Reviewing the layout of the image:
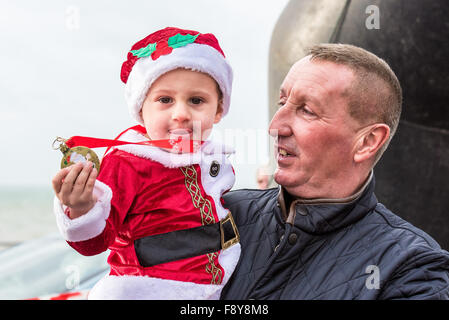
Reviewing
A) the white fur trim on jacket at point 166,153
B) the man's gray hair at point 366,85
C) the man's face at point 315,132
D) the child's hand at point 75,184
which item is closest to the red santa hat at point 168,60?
the white fur trim on jacket at point 166,153

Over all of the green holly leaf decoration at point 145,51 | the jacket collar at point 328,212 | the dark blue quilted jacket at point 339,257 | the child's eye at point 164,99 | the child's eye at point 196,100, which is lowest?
the dark blue quilted jacket at point 339,257

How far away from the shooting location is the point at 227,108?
6.00 feet

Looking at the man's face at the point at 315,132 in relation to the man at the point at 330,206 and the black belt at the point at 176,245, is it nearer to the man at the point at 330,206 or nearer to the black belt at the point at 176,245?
the man at the point at 330,206

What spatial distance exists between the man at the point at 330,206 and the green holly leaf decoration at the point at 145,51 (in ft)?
1.56

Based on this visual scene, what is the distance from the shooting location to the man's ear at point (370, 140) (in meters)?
1.81

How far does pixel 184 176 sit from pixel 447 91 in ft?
6.27

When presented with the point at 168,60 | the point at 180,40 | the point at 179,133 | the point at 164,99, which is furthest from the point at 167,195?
the point at 180,40

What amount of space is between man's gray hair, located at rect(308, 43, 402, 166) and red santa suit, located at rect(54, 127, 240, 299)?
1.84ft

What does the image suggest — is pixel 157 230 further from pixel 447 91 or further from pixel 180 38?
pixel 447 91

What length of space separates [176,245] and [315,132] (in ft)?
1.92

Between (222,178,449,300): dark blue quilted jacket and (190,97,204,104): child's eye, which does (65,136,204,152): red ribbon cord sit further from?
(222,178,449,300): dark blue quilted jacket

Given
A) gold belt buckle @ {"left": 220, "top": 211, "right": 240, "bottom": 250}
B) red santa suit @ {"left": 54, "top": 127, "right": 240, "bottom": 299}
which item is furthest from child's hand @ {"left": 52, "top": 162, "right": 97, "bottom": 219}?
gold belt buckle @ {"left": 220, "top": 211, "right": 240, "bottom": 250}
